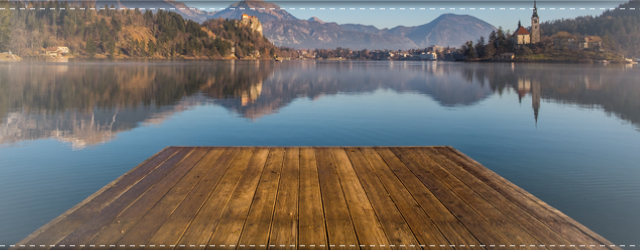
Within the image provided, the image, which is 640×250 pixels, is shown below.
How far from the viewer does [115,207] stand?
4504 mm

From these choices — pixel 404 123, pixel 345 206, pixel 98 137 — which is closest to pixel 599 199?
pixel 345 206

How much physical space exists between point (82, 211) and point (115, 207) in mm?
294

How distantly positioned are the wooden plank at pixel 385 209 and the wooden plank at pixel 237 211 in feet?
4.20

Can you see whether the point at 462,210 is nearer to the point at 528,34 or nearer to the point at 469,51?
the point at 469,51

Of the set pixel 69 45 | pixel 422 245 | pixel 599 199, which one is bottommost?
pixel 599 199

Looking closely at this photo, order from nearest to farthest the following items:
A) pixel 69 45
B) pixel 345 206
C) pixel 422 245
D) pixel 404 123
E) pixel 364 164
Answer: pixel 422 245 < pixel 345 206 < pixel 364 164 < pixel 404 123 < pixel 69 45

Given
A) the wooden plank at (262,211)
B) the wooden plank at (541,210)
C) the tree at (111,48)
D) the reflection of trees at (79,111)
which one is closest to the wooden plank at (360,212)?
the wooden plank at (262,211)

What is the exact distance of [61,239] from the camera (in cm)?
368

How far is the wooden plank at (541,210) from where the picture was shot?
3.84 metres

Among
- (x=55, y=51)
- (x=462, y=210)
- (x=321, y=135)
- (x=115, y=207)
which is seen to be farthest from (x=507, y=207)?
(x=55, y=51)

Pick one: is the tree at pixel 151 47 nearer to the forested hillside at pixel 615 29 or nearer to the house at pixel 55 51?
the house at pixel 55 51

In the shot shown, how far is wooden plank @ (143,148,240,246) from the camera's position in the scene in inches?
146

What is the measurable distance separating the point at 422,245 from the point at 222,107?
53.8ft

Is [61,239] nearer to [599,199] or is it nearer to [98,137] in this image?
[599,199]
